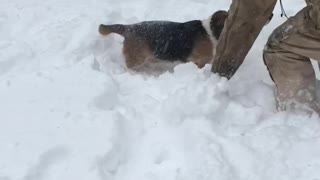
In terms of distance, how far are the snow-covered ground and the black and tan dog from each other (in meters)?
0.18

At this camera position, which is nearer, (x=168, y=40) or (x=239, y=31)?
(x=239, y=31)

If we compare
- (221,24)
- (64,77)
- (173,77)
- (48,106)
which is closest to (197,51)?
(221,24)

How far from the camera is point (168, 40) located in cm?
448

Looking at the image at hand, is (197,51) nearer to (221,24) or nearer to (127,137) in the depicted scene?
(221,24)

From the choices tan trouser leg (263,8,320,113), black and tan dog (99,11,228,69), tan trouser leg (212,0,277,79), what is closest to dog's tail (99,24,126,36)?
black and tan dog (99,11,228,69)

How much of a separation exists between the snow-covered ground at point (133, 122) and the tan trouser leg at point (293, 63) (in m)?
0.11

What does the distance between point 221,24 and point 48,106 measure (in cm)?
162

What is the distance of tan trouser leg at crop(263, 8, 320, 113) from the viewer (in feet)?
10.2

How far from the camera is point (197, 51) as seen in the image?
446cm

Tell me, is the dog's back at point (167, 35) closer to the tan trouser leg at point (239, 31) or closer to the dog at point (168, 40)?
the dog at point (168, 40)

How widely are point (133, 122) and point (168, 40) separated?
4.49 ft

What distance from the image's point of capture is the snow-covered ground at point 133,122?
2852 mm

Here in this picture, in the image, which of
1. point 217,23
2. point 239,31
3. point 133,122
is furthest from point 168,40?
point 133,122

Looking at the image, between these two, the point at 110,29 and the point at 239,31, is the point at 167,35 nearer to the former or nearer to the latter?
the point at 110,29
